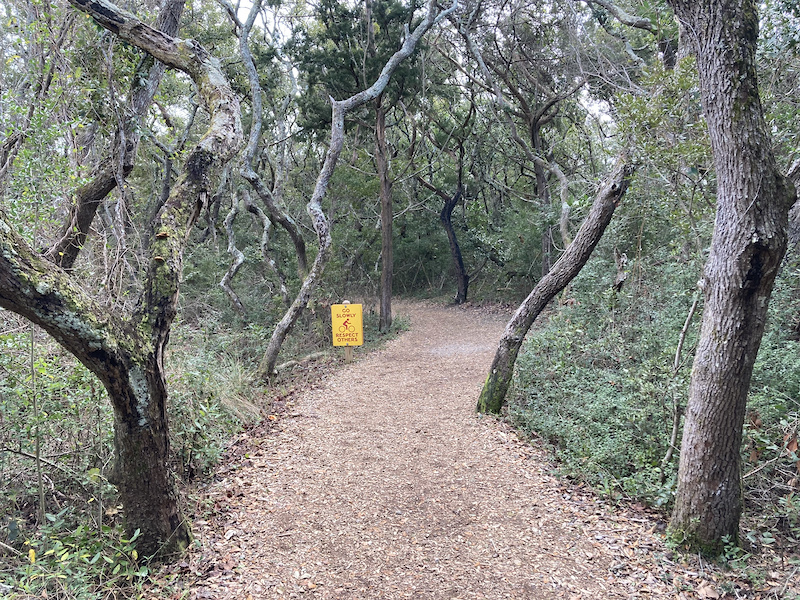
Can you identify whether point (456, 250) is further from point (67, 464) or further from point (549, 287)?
point (67, 464)

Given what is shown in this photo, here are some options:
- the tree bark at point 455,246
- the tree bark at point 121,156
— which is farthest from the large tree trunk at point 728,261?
the tree bark at point 455,246

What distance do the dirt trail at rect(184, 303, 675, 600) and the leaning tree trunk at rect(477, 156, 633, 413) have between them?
476 mm

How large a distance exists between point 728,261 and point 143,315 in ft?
12.3

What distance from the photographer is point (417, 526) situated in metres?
3.87

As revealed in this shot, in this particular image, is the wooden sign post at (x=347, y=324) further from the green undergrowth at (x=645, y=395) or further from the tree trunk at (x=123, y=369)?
the tree trunk at (x=123, y=369)

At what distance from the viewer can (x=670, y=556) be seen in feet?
11.0

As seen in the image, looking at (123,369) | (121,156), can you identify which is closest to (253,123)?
(121,156)

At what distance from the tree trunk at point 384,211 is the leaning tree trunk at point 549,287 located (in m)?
6.01

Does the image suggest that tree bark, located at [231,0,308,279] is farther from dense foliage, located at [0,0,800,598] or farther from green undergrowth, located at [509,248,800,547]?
green undergrowth, located at [509,248,800,547]

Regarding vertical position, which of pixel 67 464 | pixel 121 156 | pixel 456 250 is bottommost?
pixel 67 464

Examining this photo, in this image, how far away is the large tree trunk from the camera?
2.85m

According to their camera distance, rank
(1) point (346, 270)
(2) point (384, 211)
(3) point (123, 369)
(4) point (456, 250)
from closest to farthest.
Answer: (3) point (123, 369) < (2) point (384, 211) < (1) point (346, 270) < (4) point (456, 250)

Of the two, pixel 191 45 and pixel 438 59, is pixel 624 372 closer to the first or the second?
pixel 191 45

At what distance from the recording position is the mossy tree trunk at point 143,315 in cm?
243
